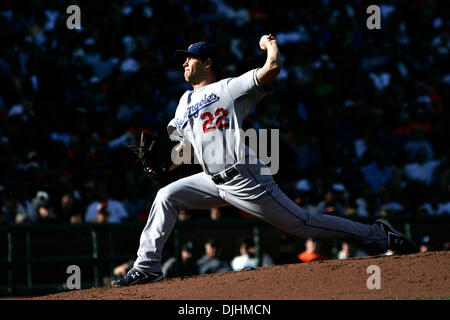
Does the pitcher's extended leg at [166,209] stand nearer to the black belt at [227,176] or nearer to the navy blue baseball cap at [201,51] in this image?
the black belt at [227,176]

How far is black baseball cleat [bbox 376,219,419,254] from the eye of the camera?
5.53 m

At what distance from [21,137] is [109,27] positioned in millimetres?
2784

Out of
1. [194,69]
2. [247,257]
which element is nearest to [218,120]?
[194,69]

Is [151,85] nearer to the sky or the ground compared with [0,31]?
nearer to the ground

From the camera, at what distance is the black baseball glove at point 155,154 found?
5.48m

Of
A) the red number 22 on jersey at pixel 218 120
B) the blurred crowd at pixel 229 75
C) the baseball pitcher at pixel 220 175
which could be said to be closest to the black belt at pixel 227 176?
the baseball pitcher at pixel 220 175

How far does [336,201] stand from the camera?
33.1 ft

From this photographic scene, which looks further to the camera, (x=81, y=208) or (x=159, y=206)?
(x=81, y=208)

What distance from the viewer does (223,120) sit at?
16.5 feet

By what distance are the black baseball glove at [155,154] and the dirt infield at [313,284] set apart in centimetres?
78

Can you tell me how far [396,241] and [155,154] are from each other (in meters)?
1.81

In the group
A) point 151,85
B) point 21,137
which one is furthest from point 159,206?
point 151,85

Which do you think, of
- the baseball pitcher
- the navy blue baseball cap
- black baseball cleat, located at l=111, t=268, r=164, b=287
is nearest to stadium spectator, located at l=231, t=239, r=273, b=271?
the baseball pitcher

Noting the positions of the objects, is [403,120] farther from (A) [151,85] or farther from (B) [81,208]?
(B) [81,208]
